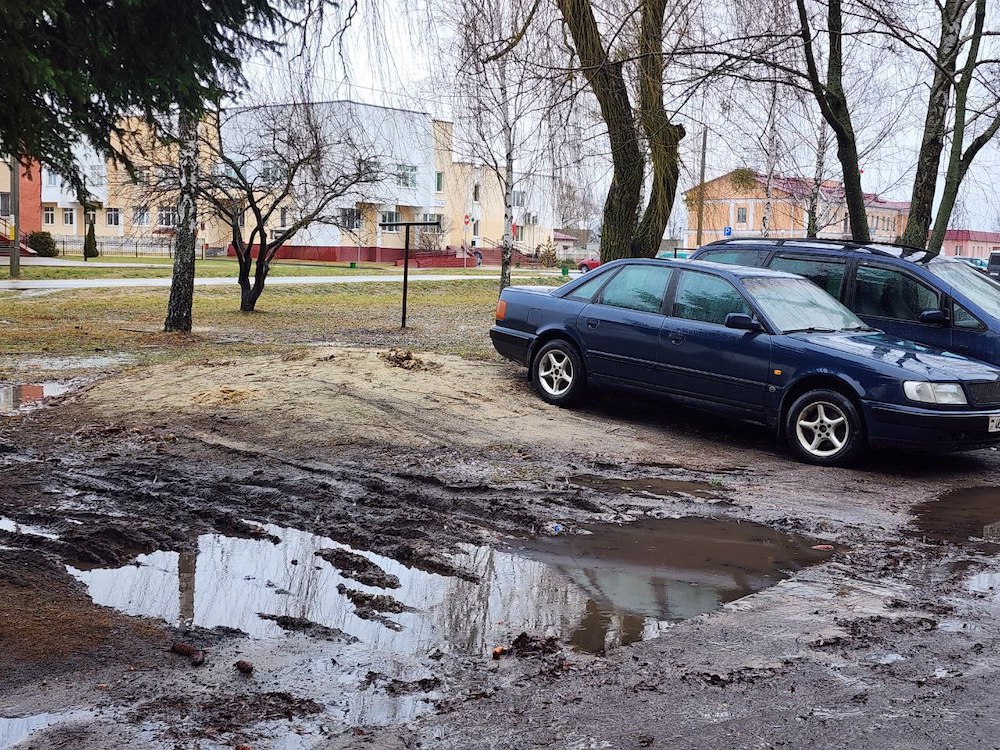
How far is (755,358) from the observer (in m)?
9.23

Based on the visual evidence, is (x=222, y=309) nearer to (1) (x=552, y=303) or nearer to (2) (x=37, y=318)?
(2) (x=37, y=318)

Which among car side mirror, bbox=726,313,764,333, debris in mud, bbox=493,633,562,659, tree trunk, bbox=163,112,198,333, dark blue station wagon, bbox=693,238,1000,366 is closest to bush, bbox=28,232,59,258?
tree trunk, bbox=163,112,198,333

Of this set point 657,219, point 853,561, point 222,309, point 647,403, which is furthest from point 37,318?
point 853,561

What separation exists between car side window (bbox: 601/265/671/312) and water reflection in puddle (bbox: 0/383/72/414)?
5.80 m

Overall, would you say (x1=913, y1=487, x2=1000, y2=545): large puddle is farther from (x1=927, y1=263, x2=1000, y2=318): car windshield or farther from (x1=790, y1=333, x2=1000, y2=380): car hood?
(x1=927, y1=263, x2=1000, y2=318): car windshield

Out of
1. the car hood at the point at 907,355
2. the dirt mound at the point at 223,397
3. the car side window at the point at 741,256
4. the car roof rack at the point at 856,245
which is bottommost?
the dirt mound at the point at 223,397

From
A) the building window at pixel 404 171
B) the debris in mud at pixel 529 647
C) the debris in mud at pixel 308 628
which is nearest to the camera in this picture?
the debris in mud at pixel 529 647

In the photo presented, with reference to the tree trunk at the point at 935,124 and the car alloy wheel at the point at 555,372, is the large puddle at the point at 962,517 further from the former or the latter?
the tree trunk at the point at 935,124

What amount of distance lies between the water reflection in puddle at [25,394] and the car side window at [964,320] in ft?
29.4

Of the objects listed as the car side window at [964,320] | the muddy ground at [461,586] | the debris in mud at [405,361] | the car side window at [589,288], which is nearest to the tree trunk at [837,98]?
the car side window at [964,320]

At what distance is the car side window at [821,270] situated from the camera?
11.0m

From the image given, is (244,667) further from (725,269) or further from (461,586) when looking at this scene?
(725,269)

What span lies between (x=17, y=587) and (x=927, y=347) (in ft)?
25.1

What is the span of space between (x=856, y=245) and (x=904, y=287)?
0.82 meters
